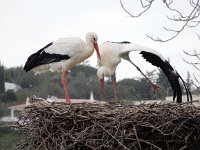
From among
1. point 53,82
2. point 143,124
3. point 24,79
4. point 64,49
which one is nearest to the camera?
point 143,124

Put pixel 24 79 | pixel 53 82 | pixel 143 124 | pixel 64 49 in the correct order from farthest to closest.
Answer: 1. pixel 24 79
2. pixel 53 82
3. pixel 64 49
4. pixel 143 124

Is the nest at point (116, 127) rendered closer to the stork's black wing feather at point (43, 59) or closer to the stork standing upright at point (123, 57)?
the stork standing upright at point (123, 57)

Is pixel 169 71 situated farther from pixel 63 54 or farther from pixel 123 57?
pixel 63 54

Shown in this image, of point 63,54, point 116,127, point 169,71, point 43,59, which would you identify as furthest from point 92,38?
point 116,127

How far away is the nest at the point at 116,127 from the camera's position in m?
6.97

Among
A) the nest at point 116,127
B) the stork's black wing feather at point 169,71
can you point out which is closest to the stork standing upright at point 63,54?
the stork's black wing feather at point 169,71

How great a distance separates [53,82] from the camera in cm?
4394

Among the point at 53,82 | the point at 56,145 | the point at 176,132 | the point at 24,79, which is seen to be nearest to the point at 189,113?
the point at 176,132

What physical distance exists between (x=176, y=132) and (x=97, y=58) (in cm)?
242

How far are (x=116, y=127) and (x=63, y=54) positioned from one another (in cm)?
206

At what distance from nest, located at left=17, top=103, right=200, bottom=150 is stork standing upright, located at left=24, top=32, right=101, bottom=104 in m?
1.39

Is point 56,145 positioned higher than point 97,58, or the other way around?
point 97,58

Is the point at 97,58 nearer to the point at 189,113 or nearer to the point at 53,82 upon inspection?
the point at 189,113

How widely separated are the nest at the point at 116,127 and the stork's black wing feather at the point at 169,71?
96 cm
